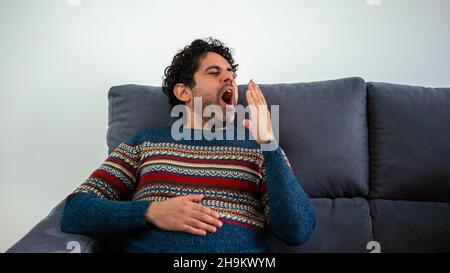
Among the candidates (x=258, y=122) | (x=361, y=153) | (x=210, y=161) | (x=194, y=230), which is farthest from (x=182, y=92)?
(x=361, y=153)

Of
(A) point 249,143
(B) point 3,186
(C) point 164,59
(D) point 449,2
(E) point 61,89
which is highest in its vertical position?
(D) point 449,2

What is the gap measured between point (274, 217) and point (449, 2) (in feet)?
→ 4.25

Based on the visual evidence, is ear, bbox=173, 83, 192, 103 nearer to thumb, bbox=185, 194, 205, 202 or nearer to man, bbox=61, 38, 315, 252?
man, bbox=61, 38, 315, 252

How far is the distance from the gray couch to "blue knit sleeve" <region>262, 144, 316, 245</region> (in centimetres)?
18

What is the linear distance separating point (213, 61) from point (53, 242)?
0.76 m

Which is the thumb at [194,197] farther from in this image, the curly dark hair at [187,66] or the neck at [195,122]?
the curly dark hair at [187,66]

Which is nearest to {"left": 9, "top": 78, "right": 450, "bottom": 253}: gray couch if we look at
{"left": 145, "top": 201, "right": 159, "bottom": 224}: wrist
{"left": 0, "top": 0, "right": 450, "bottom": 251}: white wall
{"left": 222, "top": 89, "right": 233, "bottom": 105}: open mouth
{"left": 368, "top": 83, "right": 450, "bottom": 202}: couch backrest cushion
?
{"left": 368, "top": 83, "right": 450, "bottom": 202}: couch backrest cushion

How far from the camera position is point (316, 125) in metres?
1.32

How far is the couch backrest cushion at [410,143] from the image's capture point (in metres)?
1.27

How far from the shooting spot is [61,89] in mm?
1742

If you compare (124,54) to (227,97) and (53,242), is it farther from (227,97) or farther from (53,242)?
(53,242)
